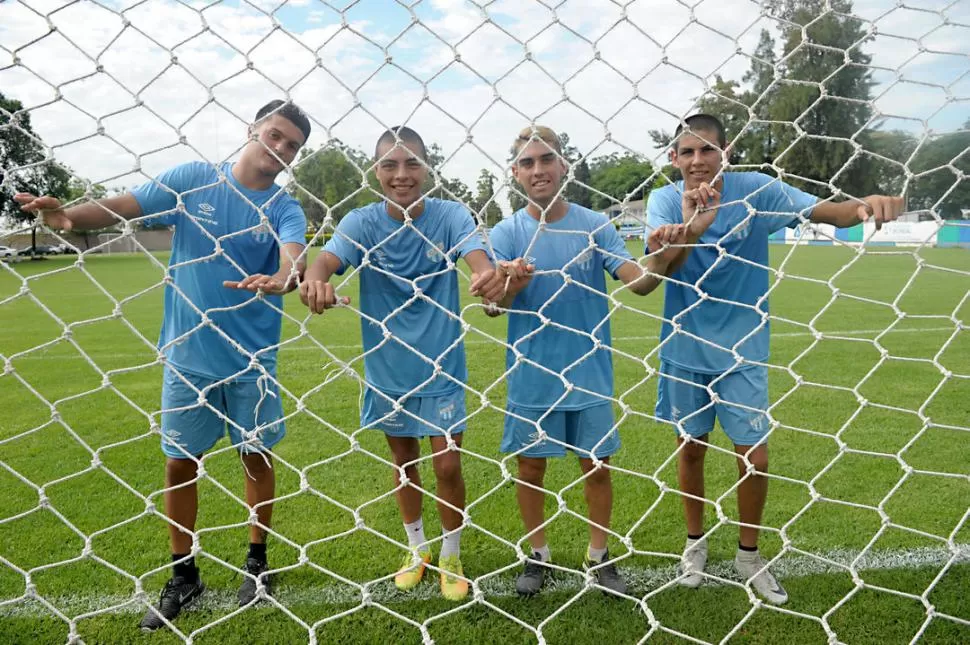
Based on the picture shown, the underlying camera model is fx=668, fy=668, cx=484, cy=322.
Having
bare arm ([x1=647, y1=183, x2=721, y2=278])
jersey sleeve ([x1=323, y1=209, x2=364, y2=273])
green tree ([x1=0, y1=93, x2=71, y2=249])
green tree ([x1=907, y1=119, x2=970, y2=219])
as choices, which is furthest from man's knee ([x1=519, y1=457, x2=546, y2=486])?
green tree ([x1=0, y1=93, x2=71, y2=249])

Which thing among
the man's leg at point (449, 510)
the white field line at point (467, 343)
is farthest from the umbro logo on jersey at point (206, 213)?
the white field line at point (467, 343)

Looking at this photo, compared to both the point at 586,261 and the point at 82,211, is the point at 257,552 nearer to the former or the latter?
the point at 82,211

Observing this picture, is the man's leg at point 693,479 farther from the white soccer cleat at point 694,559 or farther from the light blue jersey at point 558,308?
the light blue jersey at point 558,308

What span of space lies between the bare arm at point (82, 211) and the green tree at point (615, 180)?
1.56 meters

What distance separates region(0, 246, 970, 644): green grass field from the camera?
2195 millimetres

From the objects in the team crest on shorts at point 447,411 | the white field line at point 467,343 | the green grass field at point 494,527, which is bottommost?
the white field line at point 467,343

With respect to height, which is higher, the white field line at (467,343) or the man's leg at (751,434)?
the man's leg at (751,434)

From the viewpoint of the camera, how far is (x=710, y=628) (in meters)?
2.24

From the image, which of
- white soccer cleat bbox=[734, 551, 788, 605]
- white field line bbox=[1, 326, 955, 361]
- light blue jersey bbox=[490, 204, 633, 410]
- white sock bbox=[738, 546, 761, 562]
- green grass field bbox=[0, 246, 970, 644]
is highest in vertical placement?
light blue jersey bbox=[490, 204, 633, 410]

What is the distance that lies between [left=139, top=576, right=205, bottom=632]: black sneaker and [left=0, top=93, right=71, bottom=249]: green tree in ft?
4.25

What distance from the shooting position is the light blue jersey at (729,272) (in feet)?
7.69

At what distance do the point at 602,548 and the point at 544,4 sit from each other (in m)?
1.90

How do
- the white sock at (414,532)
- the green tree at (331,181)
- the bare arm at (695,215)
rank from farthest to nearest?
the white sock at (414,532)
the green tree at (331,181)
the bare arm at (695,215)

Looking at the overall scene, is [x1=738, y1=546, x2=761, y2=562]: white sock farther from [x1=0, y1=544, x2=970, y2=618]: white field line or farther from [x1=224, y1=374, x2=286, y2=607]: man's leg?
[x1=224, y1=374, x2=286, y2=607]: man's leg
